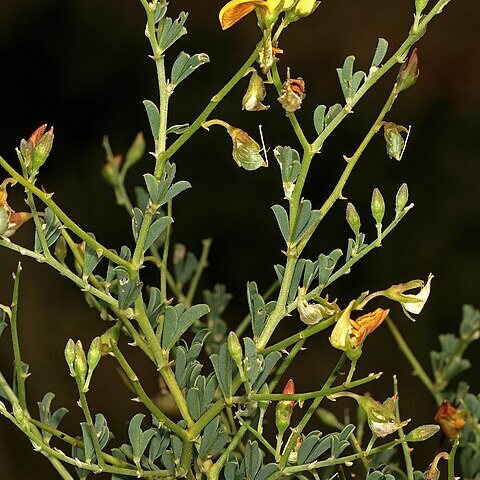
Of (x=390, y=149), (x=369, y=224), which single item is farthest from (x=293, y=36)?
(x=390, y=149)

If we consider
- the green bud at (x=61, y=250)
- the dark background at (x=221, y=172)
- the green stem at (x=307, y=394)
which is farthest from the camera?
the dark background at (x=221, y=172)

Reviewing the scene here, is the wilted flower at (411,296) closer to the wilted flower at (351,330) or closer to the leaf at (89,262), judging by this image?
the wilted flower at (351,330)

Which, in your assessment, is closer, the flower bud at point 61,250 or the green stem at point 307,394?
the green stem at point 307,394

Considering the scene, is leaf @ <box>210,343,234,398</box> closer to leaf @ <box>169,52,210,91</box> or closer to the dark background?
leaf @ <box>169,52,210,91</box>

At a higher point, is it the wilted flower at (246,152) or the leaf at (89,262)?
the wilted flower at (246,152)

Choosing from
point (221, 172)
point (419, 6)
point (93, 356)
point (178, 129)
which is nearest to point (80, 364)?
point (93, 356)

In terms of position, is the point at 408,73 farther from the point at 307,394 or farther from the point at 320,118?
the point at 307,394

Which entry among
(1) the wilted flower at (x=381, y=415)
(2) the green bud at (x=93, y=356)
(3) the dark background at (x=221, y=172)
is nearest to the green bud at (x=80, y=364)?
(2) the green bud at (x=93, y=356)

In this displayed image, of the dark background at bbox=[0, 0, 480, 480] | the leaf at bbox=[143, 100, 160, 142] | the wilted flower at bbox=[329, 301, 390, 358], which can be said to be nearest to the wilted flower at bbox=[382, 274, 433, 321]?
the wilted flower at bbox=[329, 301, 390, 358]
